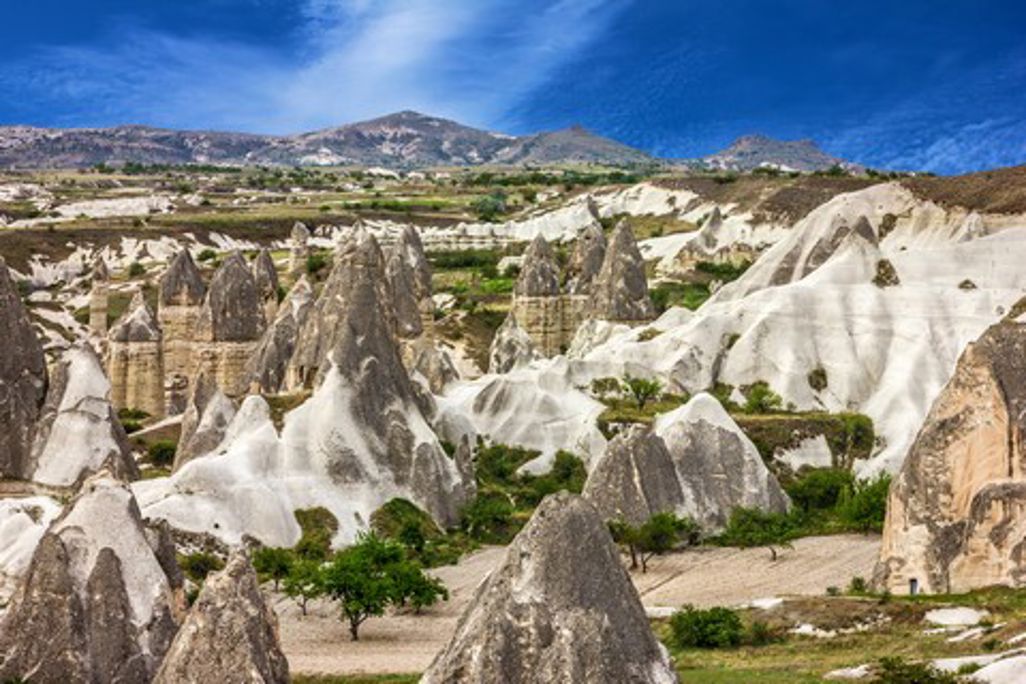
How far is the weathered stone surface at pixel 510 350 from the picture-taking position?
6138 cm

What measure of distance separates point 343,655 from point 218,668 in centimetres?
1062

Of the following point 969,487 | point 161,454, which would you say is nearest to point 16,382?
point 161,454

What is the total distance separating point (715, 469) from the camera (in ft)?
136

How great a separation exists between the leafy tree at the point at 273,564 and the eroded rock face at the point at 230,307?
24569 millimetres

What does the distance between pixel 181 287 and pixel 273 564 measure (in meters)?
29.6

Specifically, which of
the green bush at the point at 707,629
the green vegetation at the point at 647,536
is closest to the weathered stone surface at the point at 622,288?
the green vegetation at the point at 647,536

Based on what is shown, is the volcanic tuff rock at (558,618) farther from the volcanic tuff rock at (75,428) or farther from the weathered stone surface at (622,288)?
Answer: the weathered stone surface at (622,288)

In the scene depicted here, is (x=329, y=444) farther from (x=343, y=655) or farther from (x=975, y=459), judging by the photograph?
Result: (x=975, y=459)

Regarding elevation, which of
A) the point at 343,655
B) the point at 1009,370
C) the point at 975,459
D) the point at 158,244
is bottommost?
the point at 343,655

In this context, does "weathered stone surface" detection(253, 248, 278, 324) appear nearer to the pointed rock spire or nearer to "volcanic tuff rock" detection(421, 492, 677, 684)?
the pointed rock spire

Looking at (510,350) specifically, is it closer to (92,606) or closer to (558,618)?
(92,606)

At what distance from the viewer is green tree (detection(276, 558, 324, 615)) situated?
30.0 metres

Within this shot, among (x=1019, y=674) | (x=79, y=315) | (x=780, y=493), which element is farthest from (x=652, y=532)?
(x=79, y=315)

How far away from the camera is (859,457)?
49.3m
